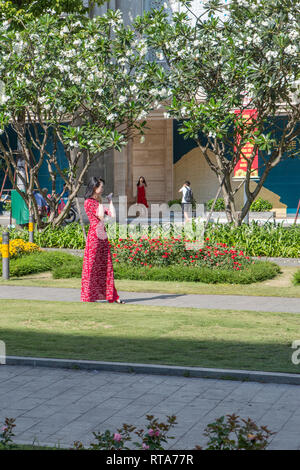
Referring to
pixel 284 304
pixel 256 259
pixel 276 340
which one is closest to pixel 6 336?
pixel 276 340

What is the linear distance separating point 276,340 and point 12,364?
328cm

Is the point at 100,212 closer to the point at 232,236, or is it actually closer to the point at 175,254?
the point at 175,254

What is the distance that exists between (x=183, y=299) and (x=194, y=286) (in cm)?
156

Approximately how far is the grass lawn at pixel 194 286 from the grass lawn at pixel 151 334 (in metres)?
2.14

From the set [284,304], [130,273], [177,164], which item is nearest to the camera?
[284,304]

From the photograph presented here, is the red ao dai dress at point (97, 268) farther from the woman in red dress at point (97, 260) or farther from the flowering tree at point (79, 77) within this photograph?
the flowering tree at point (79, 77)

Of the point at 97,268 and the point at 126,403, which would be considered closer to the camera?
the point at 126,403

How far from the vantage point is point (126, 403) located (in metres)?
6.74

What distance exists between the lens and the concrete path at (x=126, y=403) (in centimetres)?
587

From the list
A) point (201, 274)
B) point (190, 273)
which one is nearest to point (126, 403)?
point (201, 274)

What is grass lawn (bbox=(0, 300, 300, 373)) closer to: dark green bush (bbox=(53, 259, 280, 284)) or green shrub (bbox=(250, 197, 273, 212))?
dark green bush (bbox=(53, 259, 280, 284))

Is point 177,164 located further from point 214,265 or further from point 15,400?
point 15,400

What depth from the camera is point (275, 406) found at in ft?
21.6

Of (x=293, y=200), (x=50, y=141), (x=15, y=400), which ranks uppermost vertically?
(x=50, y=141)
